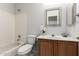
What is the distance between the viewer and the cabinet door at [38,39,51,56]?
98.3 inches

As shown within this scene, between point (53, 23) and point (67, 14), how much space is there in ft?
1.65

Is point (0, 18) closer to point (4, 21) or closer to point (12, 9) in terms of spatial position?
point (4, 21)

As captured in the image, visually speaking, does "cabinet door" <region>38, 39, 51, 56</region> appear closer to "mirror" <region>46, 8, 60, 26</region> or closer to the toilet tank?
the toilet tank

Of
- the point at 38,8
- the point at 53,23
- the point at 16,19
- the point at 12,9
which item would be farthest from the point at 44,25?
the point at 12,9

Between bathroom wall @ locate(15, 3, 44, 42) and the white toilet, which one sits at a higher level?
bathroom wall @ locate(15, 3, 44, 42)

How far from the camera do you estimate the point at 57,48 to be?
7.81 feet

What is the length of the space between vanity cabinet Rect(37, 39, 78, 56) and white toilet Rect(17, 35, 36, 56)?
431 millimetres

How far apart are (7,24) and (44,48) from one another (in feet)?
5.35

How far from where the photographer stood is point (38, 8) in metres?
3.21

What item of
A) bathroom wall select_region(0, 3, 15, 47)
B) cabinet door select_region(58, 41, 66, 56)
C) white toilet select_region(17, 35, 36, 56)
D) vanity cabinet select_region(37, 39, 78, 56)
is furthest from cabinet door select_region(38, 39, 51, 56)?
bathroom wall select_region(0, 3, 15, 47)

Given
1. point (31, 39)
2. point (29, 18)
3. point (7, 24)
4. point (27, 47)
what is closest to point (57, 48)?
point (27, 47)

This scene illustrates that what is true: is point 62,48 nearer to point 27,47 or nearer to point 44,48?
point 44,48

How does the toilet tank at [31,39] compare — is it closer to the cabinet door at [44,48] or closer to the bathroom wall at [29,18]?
A: the bathroom wall at [29,18]

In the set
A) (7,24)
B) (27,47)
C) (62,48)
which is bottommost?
(27,47)
